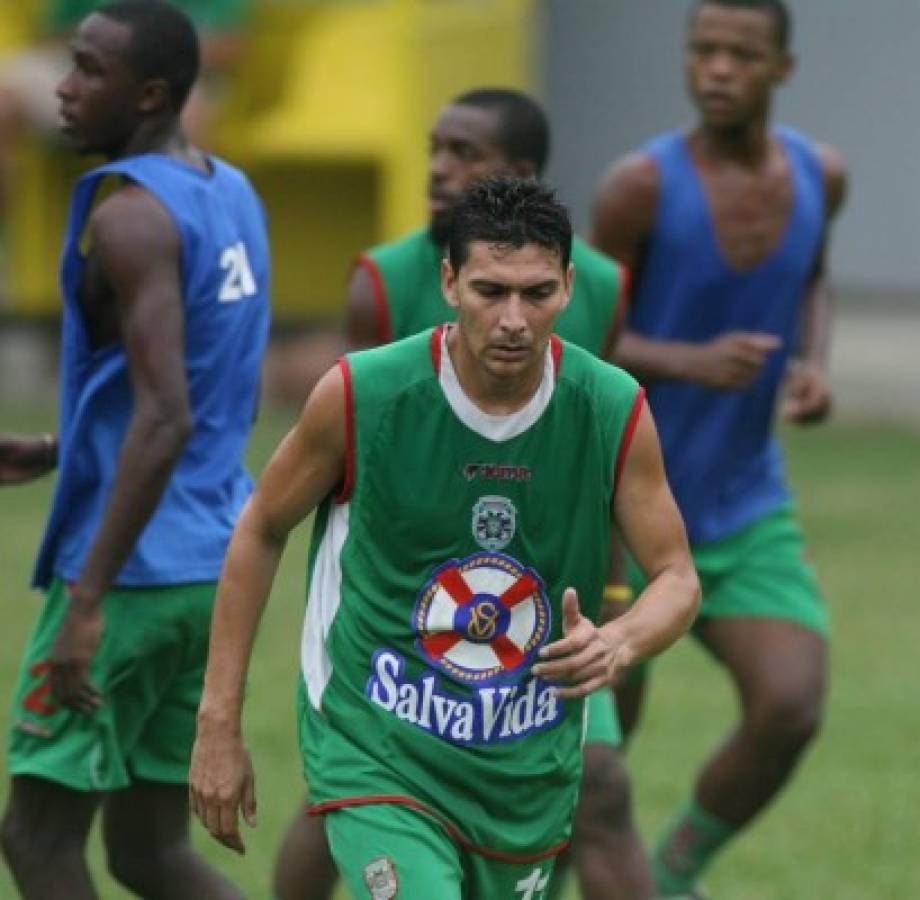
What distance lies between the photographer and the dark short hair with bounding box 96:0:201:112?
6.55 m

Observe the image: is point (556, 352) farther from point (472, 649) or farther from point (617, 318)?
point (617, 318)

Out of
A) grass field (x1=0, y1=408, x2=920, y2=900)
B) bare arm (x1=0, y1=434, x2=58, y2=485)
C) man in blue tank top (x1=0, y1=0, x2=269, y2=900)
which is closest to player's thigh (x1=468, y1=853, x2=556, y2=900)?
man in blue tank top (x1=0, y1=0, x2=269, y2=900)

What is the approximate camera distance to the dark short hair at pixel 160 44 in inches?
258

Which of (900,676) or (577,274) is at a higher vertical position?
(577,274)

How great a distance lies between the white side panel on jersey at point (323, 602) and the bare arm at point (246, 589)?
0.44 feet

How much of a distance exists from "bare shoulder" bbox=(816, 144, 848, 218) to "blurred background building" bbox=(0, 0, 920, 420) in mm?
10392

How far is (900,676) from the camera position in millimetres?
11586

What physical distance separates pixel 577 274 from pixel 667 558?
1.58m

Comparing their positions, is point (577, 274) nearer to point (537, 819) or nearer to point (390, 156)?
point (537, 819)

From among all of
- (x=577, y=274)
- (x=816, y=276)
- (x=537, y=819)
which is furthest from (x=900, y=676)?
(x=537, y=819)

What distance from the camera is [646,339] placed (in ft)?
25.8

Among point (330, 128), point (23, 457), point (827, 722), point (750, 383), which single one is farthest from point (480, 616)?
point (330, 128)

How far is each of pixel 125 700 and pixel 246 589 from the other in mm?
1011

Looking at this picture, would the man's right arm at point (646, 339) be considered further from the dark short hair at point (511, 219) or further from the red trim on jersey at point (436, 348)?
the dark short hair at point (511, 219)
